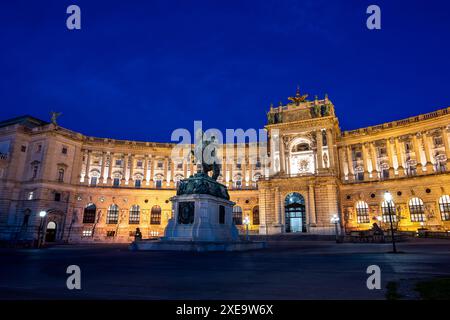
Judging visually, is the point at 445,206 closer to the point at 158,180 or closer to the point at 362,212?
the point at 362,212

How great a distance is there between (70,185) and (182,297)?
188ft

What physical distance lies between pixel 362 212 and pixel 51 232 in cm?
5425

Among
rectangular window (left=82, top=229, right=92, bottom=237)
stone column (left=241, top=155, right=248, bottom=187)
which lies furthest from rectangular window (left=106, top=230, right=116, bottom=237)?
stone column (left=241, top=155, right=248, bottom=187)

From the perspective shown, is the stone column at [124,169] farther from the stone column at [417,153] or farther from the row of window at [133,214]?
the stone column at [417,153]

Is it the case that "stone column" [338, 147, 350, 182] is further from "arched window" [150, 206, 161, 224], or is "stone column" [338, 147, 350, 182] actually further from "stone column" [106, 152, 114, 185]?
"stone column" [106, 152, 114, 185]

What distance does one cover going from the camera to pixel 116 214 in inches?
2328

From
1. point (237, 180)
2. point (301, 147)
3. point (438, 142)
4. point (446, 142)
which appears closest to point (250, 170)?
point (237, 180)

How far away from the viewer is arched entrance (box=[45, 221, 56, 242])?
1991 inches

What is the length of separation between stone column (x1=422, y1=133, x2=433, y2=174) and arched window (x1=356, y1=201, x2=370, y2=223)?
1138 centimetres

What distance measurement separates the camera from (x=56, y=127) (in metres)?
54.3

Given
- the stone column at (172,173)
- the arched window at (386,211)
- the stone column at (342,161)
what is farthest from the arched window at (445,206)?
the stone column at (172,173)

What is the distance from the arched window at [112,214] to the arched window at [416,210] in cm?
5250
